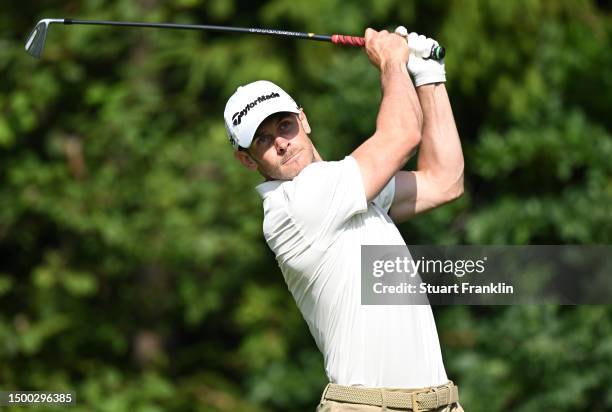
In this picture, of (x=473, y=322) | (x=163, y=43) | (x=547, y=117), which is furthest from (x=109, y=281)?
(x=547, y=117)

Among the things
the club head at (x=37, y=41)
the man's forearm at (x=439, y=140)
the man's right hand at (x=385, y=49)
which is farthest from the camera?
the club head at (x=37, y=41)

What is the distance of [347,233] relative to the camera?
11.1ft

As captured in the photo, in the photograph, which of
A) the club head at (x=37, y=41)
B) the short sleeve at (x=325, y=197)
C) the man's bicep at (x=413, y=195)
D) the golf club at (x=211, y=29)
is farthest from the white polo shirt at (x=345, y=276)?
the club head at (x=37, y=41)

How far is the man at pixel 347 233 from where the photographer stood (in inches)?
130

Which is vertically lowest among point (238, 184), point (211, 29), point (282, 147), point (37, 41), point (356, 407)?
point (356, 407)

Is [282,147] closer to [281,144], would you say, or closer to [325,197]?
[281,144]

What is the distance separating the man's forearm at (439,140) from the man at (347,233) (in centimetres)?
13

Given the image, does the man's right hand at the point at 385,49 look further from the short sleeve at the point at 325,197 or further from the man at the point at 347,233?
the short sleeve at the point at 325,197

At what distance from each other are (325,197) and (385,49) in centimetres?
55

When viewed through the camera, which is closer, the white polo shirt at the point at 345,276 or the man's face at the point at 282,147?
the white polo shirt at the point at 345,276

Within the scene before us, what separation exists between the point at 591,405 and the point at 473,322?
918mm

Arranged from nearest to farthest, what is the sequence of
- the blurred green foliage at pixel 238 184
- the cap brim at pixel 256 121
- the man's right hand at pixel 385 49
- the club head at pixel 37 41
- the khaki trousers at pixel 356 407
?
the khaki trousers at pixel 356 407, the cap brim at pixel 256 121, the man's right hand at pixel 385 49, the club head at pixel 37 41, the blurred green foliage at pixel 238 184

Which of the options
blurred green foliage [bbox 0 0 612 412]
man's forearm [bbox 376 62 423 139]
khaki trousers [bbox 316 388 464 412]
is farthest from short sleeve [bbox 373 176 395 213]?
blurred green foliage [bbox 0 0 612 412]

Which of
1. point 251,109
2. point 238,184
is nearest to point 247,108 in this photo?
point 251,109
